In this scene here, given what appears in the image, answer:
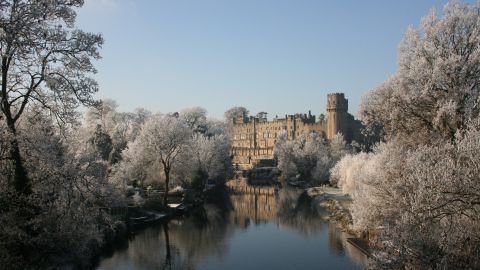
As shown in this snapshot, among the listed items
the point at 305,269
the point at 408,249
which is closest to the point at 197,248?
the point at 305,269

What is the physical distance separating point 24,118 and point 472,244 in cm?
1258

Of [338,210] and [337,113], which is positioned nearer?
[338,210]

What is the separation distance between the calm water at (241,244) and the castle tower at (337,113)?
60710 millimetres

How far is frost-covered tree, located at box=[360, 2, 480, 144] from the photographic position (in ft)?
52.0

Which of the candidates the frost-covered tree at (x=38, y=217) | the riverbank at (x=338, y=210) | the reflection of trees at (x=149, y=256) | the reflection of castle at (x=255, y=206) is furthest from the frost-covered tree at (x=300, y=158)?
the frost-covered tree at (x=38, y=217)

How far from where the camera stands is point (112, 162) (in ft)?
164

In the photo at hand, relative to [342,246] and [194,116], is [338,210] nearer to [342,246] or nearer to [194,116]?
[342,246]

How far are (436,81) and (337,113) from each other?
3498 inches

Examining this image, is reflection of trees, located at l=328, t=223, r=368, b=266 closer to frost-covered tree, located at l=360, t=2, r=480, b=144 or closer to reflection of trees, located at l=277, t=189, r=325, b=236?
reflection of trees, located at l=277, t=189, r=325, b=236

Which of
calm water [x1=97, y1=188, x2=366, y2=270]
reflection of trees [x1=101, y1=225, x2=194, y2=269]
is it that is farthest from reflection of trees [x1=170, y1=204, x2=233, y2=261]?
reflection of trees [x1=101, y1=225, x2=194, y2=269]

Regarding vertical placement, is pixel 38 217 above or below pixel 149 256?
above

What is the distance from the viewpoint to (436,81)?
53.1 feet

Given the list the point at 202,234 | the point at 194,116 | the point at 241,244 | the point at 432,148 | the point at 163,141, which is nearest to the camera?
the point at 432,148

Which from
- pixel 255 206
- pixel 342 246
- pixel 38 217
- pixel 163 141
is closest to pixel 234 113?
pixel 255 206
